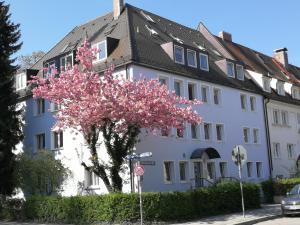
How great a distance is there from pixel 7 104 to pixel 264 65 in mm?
26918

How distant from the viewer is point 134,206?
1970cm

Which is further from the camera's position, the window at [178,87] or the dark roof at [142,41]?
the window at [178,87]

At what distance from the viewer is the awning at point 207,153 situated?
1175 inches

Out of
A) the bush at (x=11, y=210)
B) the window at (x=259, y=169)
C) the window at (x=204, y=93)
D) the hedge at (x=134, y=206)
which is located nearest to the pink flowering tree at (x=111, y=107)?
the hedge at (x=134, y=206)

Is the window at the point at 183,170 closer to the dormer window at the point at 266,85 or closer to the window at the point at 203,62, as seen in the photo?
the window at the point at 203,62

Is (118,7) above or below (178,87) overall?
above

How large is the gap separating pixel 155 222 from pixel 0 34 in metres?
16.2

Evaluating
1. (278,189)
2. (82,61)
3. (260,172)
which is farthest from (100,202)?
(260,172)

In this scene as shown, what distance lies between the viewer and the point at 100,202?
2061 centimetres

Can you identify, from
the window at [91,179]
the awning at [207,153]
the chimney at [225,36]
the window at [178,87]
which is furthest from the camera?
the chimney at [225,36]

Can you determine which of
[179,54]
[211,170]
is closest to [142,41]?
[179,54]

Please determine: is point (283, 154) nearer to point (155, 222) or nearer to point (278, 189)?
point (278, 189)

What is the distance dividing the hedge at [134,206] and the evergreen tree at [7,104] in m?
4.53

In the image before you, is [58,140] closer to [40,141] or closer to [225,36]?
[40,141]
